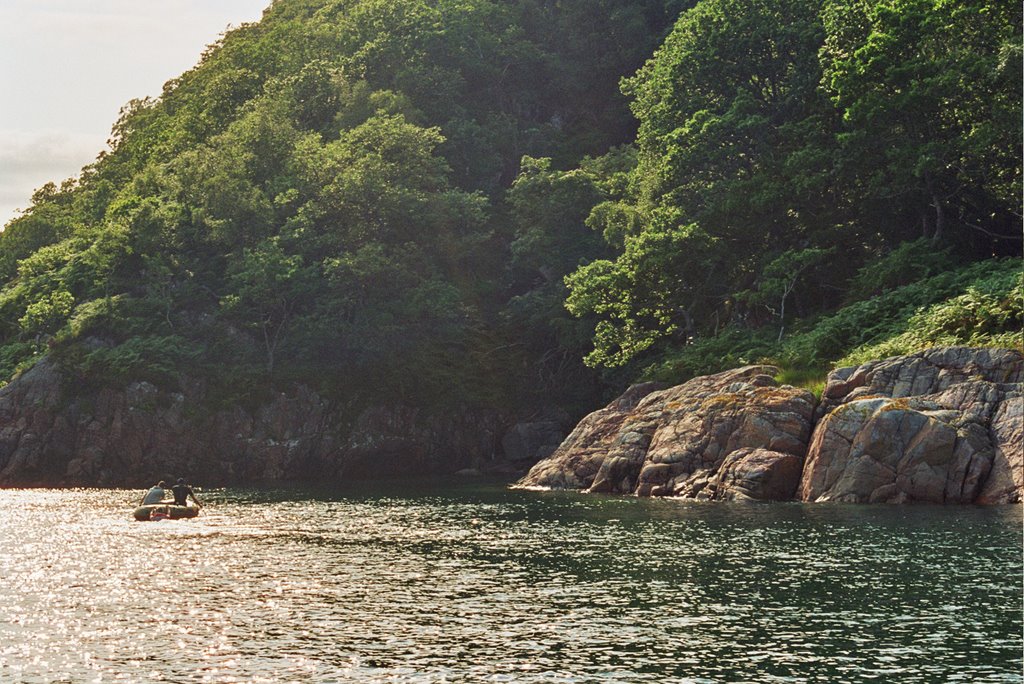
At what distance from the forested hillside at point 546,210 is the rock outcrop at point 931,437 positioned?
9.64 feet

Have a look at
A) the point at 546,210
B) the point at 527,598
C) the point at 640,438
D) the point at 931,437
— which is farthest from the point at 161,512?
the point at 546,210

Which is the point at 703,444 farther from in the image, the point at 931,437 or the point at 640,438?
the point at 931,437

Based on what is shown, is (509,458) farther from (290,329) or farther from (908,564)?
(908,564)

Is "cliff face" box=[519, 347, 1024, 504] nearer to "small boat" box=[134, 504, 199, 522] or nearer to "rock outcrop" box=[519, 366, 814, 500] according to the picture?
"rock outcrop" box=[519, 366, 814, 500]

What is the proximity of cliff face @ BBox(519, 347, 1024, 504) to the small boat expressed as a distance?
24011mm

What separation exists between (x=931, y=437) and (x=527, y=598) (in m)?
29.3

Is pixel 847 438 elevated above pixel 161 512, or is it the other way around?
pixel 847 438

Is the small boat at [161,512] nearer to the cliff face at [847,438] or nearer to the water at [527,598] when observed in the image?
the water at [527,598]

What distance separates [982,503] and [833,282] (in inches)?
1202

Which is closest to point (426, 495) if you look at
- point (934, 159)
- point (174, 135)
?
point (934, 159)

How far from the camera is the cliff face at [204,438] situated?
293 ft

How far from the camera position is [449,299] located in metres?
99.1

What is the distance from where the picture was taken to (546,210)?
10631 cm

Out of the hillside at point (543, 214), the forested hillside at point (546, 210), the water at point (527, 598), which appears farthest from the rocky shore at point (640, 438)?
the water at point (527, 598)
